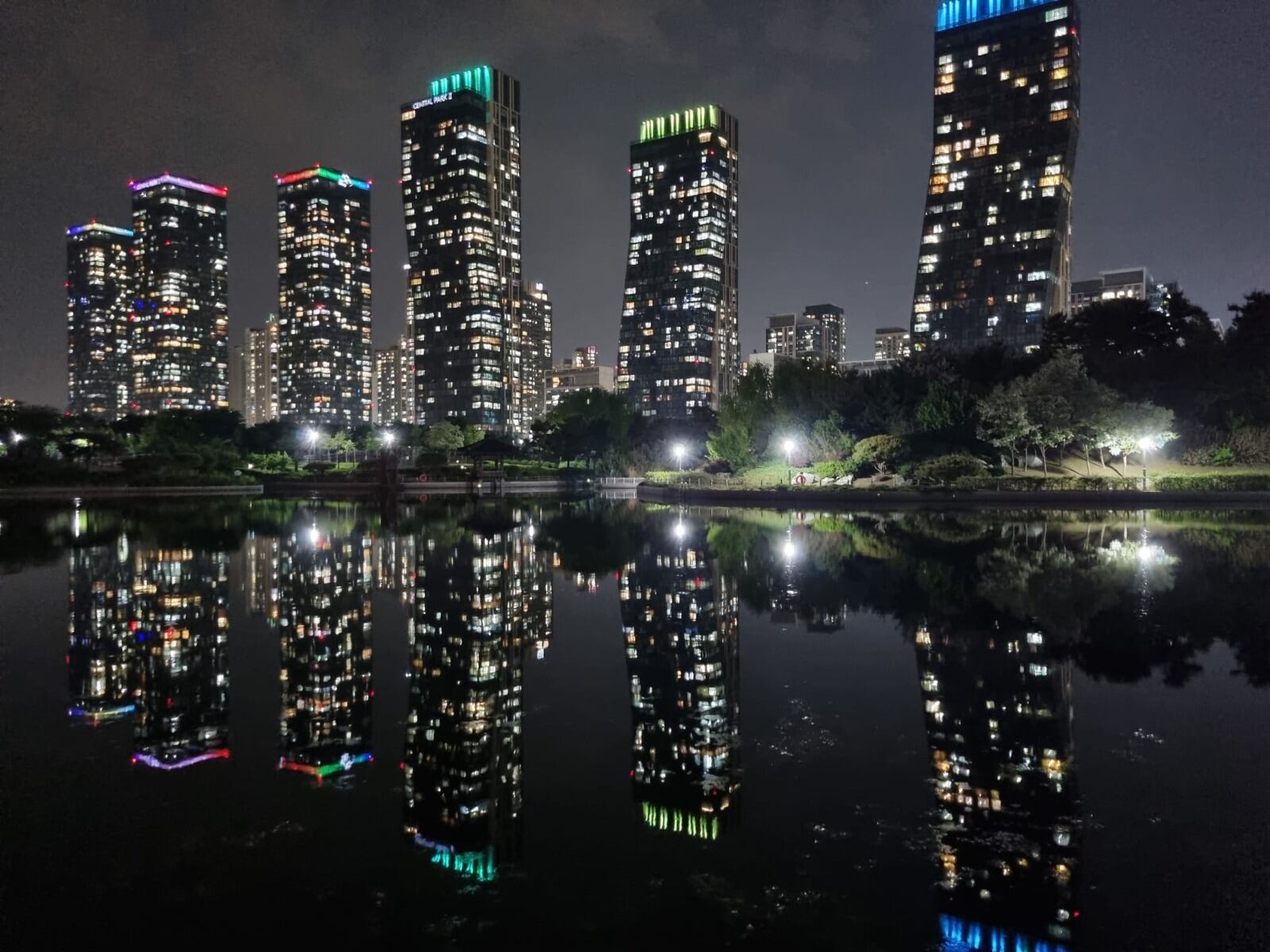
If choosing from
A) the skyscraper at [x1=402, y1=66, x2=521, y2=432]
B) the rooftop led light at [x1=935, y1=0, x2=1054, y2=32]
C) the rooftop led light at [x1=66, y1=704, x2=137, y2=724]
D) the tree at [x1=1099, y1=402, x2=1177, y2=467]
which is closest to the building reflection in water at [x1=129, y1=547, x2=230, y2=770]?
the rooftop led light at [x1=66, y1=704, x2=137, y2=724]

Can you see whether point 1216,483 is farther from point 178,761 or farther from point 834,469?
point 178,761

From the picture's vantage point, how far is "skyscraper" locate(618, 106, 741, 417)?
16875cm

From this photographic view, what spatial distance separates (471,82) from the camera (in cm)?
17750

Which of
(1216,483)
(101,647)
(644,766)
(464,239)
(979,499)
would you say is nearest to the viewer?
(644,766)

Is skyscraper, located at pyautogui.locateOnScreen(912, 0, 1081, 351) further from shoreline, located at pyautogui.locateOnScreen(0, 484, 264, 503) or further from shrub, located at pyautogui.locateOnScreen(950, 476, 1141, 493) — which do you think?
shoreline, located at pyautogui.locateOnScreen(0, 484, 264, 503)

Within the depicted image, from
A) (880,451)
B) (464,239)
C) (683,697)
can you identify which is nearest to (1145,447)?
(880,451)

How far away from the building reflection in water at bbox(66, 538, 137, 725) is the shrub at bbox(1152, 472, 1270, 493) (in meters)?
43.6

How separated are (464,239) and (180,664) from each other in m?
174

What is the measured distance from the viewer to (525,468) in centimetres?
8212

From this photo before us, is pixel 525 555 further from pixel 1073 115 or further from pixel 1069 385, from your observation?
pixel 1073 115

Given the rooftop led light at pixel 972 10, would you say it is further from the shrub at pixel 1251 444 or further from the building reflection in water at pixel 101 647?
the building reflection in water at pixel 101 647

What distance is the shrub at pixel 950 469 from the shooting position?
4759cm

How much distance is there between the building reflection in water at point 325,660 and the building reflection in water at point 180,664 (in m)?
0.64

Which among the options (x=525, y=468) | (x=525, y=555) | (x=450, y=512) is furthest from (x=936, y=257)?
(x=525, y=555)
